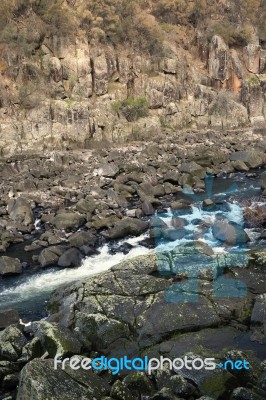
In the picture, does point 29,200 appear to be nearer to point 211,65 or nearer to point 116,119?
point 116,119

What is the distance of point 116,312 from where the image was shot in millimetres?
12484

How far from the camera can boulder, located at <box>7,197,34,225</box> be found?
24.4 meters

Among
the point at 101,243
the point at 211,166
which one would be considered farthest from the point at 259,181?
the point at 101,243

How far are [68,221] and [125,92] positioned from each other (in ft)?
86.1

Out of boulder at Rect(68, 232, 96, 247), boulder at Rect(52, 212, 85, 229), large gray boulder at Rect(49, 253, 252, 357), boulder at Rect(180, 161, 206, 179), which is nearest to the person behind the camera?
large gray boulder at Rect(49, 253, 252, 357)

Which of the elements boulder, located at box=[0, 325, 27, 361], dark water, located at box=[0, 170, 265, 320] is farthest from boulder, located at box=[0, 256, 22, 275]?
boulder, located at box=[0, 325, 27, 361]


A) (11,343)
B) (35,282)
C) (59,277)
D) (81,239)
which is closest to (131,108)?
(81,239)

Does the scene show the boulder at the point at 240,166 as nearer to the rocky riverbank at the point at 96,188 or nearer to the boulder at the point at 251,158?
the rocky riverbank at the point at 96,188

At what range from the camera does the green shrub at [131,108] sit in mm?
43812

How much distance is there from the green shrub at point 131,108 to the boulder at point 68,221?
2240cm

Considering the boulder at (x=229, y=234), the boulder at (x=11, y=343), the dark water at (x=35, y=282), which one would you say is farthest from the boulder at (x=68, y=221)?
the boulder at (x=11, y=343)

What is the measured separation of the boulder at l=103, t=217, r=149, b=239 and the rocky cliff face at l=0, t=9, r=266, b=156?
714 inches

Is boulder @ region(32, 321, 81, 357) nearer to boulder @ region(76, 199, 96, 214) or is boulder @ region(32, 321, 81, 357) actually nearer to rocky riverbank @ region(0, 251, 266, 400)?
rocky riverbank @ region(0, 251, 266, 400)

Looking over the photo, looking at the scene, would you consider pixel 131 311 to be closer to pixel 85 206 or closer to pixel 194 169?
pixel 85 206
